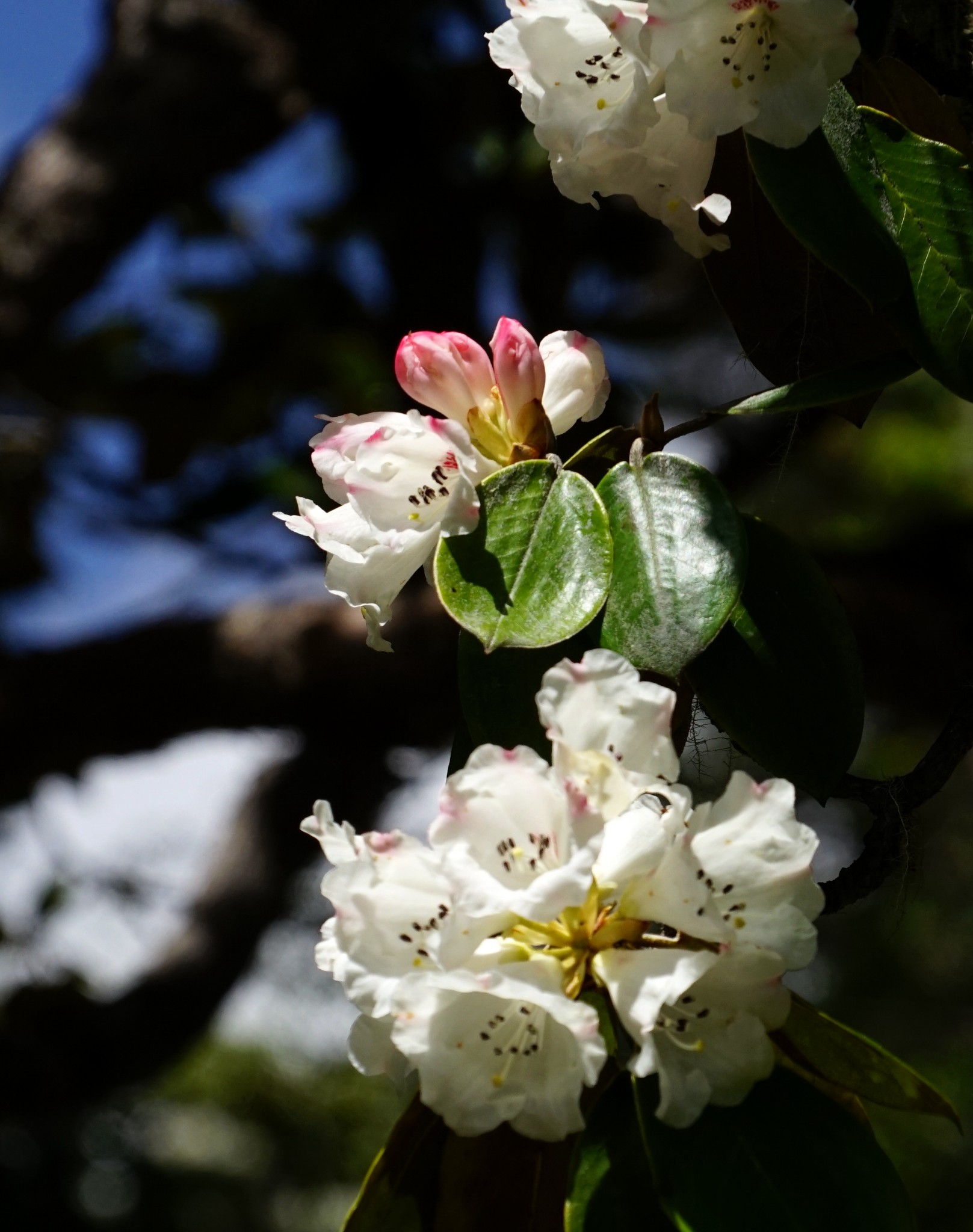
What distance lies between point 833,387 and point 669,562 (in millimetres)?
83

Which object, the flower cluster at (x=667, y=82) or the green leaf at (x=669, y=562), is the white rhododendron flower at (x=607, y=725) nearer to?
the green leaf at (x=669, y=562)

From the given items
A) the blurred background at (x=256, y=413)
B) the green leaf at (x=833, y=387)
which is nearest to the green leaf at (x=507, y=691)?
the green leaf at (x=833, y=387)

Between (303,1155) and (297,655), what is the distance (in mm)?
3673

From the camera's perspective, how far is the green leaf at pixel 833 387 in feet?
1.44

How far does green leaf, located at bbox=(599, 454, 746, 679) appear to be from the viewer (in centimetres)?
43

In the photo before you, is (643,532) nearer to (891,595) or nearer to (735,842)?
(735,842)

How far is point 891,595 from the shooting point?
6.97 ft

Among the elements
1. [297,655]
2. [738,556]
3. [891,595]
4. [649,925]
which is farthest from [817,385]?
[297,655]

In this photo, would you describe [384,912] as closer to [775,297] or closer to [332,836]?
[332,836]

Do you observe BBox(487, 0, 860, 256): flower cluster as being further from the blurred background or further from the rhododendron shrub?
the blurred background

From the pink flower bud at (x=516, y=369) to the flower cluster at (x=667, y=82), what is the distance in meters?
0.06

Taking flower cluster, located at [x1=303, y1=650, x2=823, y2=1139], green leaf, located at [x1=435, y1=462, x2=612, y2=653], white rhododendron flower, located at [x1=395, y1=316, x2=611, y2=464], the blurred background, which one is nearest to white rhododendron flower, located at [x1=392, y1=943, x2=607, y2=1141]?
flower cluster, located at [x1=303, y1=650, x2=823, y2=1139]

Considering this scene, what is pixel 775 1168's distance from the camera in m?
0.40

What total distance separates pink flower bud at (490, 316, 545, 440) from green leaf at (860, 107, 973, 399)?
147 millimetres
